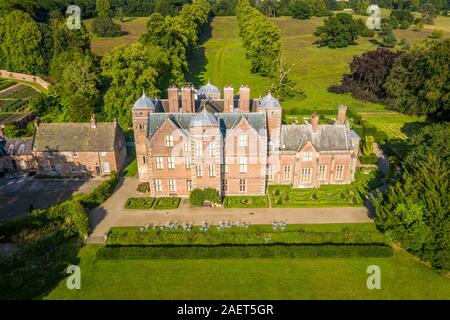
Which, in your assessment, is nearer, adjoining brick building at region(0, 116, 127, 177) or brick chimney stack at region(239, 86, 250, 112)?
brick chimney stack at region(239, 86, 250, 112)

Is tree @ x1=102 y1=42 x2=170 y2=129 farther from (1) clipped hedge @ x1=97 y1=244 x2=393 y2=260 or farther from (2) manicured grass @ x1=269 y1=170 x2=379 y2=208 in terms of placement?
(1) clipped hedge @ x1=97 y1=244 x2=393 y2=260

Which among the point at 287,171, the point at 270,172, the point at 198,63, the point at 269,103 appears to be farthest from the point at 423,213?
the point at 198,63

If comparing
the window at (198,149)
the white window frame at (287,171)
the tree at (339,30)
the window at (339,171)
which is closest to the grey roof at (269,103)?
the white window frame at (287,171)

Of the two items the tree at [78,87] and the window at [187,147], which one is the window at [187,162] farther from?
the tree at [78,87]

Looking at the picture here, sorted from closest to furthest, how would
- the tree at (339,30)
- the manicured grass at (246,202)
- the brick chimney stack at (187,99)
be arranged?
the manicured grass at (246,202)
the brick chimney stack at (187,99)
the tree at (339,30)

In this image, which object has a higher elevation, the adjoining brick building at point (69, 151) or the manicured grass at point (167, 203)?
the adjoining brick building at point (69, 151)

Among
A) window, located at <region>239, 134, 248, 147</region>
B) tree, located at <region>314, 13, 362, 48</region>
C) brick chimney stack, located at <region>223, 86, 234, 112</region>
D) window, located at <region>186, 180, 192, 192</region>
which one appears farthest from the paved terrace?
tree, located at <region>314, 13, 362, 48</region>

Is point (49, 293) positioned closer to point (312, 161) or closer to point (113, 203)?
point (113, 203)
